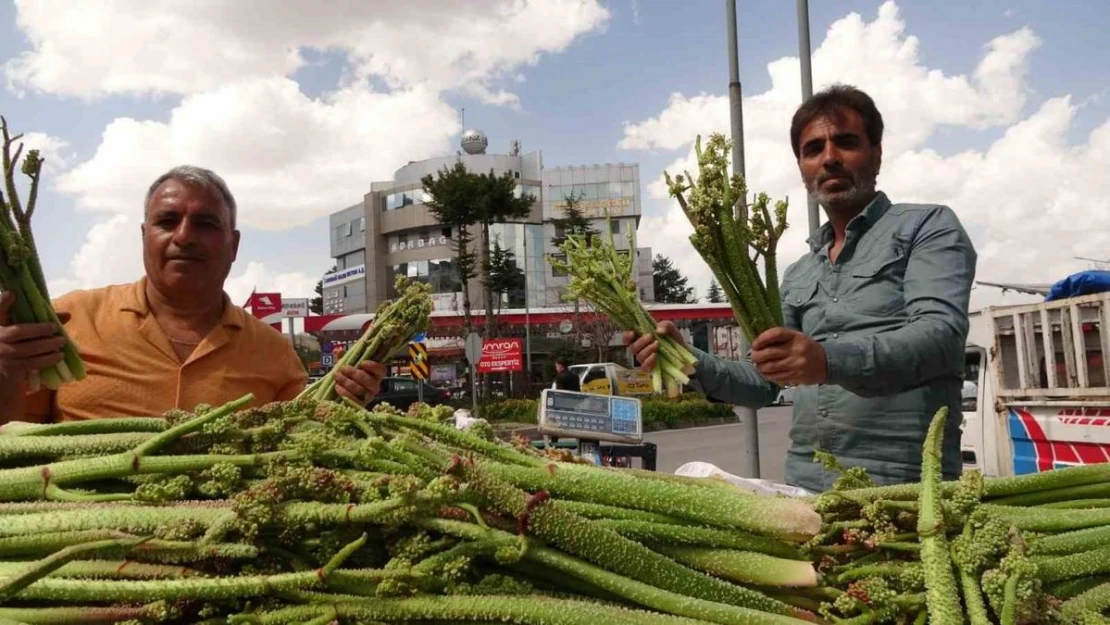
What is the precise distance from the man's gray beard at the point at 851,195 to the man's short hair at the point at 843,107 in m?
0.15

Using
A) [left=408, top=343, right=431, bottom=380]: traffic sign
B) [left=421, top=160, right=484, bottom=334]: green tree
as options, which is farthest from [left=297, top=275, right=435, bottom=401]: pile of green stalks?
[left=421, top=160, right=484, bottom=334]: green tree

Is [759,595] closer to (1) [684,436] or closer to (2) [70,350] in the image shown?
(2) [70,350]

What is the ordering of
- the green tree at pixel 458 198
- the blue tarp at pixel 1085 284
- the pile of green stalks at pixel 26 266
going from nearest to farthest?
the pile of green stalks at pixel 26 266
the blue tarp at pixel 1085 284
the green tree at pixel 458 198

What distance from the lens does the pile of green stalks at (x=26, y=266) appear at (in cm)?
147

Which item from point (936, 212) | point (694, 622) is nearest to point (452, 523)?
point (694, 622)

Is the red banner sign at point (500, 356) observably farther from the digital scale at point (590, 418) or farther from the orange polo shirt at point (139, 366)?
the orange polo shirt at point (139, 366)

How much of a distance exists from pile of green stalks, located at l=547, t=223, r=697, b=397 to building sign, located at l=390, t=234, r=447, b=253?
48.3 meters

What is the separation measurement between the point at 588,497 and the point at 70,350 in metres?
1.33

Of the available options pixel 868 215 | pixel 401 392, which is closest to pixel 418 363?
pixel 401 392

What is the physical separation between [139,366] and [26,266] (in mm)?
720

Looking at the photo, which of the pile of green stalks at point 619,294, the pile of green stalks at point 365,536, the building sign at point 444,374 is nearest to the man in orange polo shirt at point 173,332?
the pile of green stalks at point 619,294

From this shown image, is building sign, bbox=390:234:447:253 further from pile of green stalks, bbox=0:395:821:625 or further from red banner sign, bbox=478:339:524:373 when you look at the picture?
pile of green stalks, bbox=0:395:821:625

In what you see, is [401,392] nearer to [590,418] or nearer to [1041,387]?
[590,418]

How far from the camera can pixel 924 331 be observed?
1.88 metres
